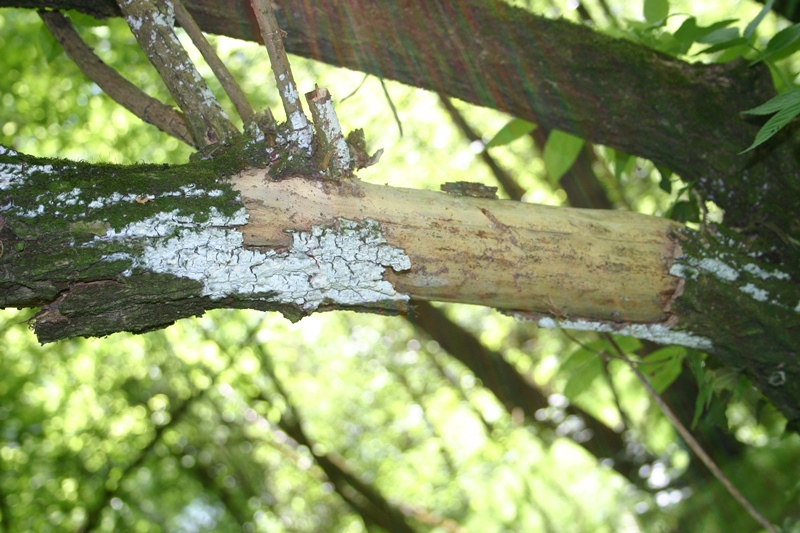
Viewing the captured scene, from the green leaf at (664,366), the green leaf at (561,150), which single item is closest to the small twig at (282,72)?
the green leaf at (561,150)

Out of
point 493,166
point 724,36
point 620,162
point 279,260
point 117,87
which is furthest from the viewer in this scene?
point 493,166

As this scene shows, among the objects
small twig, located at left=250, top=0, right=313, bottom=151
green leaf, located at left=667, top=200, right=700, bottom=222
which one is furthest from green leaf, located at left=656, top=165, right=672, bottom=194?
small twig, located at left=250, top=0, right=313, bottom=151

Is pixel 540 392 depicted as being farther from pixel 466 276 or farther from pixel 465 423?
pixel 466 276

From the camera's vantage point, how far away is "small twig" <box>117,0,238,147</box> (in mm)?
1534

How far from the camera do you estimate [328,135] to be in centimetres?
145

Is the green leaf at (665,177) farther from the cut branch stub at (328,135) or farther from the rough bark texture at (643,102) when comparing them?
the cut branch stub at (328,135)

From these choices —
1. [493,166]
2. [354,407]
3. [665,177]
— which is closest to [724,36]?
[665,177]

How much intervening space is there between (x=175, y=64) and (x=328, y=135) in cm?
44

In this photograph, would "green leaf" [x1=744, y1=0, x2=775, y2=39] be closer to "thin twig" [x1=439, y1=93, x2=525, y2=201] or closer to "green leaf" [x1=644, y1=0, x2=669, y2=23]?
"green leaf" [x1=644, y1=0, x2=669, y2=23]

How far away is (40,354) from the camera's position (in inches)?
282

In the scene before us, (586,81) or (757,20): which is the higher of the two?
(586,81)

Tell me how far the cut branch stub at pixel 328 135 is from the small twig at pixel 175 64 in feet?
0.77

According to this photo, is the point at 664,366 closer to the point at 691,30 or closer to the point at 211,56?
the point at 691,30

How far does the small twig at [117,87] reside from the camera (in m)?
1.84
